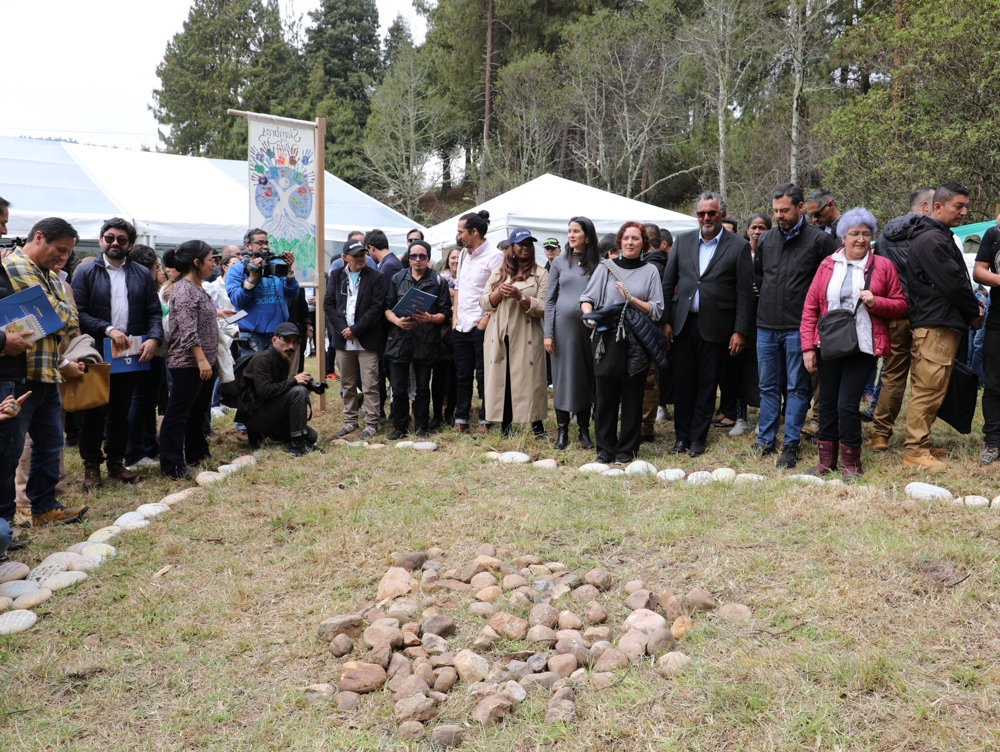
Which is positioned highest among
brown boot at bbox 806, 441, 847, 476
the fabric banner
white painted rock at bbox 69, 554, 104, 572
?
the fabric banner

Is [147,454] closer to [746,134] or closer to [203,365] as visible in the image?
[203,365]

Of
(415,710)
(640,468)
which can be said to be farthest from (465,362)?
(415,710)

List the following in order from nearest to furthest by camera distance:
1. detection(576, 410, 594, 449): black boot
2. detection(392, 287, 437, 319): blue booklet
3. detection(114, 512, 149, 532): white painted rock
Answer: detection(114, 512, 149, 532): white painted rock
detection(576, 410, 594, 449): black boot
detection(392, 287, 437, 319): blue booklet

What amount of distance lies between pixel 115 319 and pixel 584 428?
12.0 feet

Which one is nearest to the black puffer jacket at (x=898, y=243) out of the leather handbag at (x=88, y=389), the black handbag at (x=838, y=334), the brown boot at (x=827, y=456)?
the black handbag at (x=838, y=334)

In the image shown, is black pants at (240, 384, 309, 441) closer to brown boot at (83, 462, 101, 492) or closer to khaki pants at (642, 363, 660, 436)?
brown boot at (83, 462, 101, 492)

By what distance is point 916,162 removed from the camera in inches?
509

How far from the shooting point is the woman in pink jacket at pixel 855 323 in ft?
15.7

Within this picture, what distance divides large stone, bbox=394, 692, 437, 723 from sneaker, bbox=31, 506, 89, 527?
3163mm

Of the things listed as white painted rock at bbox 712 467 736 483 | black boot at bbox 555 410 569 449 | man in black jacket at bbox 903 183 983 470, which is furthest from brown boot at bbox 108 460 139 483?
man in black jacket at bbox 903 183 983 470

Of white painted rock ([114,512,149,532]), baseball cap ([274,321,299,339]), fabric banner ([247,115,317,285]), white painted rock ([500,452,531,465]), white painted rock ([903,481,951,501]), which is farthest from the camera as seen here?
fabric banner ([247,115,317,285])

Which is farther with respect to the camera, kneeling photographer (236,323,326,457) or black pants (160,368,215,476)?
kneeling photographer (236,323,326,457)

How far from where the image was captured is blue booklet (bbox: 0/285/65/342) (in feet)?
12.9

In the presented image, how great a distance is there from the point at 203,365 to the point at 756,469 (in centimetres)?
408
